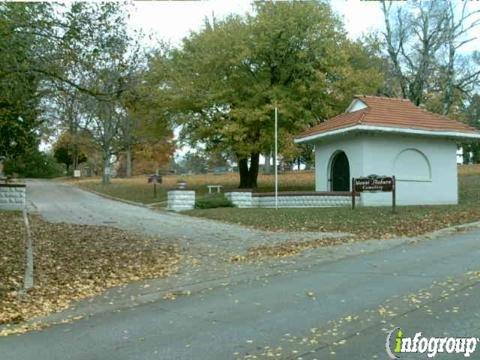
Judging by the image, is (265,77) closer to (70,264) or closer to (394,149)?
(394,149)

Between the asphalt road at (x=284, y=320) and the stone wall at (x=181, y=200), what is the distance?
15.6 metres

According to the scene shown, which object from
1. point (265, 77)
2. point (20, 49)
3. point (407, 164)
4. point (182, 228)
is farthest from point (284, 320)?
point (265, 77)

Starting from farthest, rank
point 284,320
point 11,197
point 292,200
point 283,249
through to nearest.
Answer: point 292,200 → point 11,197 → point 283,249 → point 284,320

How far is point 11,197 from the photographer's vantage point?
24109 mm

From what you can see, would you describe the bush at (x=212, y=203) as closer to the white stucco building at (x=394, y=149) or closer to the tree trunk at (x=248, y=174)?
the white stucco building at (x=394, y=149)

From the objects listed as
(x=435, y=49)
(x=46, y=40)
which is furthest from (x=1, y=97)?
(x=435, y=49)

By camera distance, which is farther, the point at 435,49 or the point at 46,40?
the point at 435,49

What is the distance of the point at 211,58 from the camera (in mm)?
29719

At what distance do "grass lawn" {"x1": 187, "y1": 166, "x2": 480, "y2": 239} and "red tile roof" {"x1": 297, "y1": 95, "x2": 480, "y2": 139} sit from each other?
3.63 m

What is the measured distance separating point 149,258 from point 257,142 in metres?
18.2

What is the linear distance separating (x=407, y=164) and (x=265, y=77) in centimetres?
950

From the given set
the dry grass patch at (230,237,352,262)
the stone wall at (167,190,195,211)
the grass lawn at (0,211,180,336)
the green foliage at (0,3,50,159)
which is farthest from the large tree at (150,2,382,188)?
the green foliage at (0,3,50,159)

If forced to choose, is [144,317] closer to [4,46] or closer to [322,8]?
[4,46]

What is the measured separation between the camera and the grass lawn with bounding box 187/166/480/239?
52.6ft
